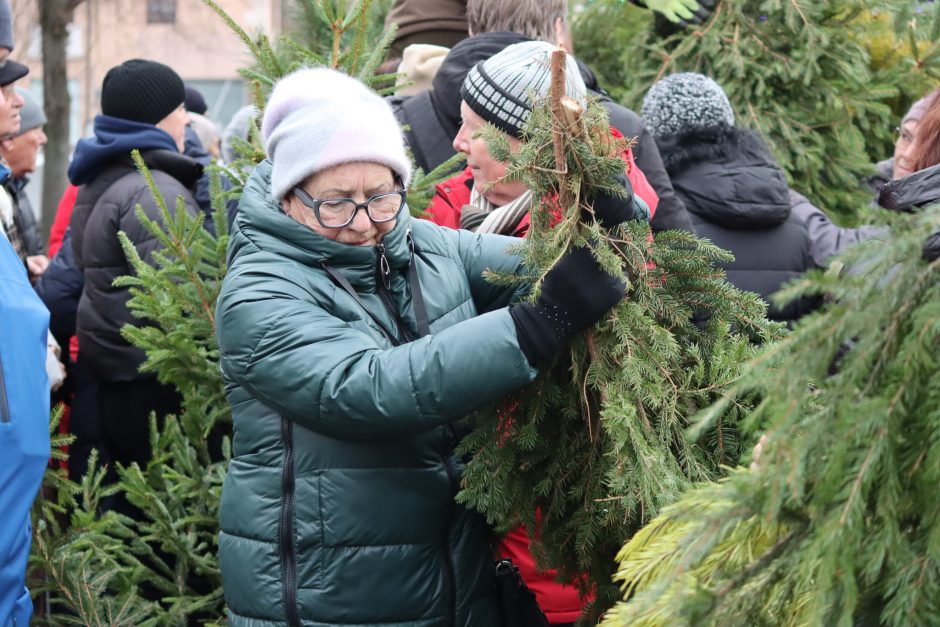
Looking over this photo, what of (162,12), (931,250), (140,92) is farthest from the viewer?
(162,12)

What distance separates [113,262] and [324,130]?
95.4 inches

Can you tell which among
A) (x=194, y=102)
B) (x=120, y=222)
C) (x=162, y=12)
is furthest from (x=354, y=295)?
(x=162, y=12)

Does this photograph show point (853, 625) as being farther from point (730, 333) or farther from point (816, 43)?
point (816, 43)

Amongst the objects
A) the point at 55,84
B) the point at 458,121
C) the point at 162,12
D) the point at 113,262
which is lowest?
the point at 162,12

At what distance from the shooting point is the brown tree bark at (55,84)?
8516 millimetres

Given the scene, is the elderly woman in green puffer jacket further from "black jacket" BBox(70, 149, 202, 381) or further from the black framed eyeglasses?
"black jacket" BBox(70, 149, 202, 381)

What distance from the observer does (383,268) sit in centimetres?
239

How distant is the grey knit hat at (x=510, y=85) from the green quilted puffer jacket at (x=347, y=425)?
0.47 m

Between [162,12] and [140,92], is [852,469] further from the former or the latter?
[162,12]

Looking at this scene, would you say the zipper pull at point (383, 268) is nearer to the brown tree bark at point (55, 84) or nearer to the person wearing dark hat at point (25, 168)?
the person wearing dark hat at point (25, 168)

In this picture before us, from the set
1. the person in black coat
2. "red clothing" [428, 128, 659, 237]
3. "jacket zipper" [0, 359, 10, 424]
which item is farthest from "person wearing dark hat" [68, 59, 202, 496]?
the person in black coat

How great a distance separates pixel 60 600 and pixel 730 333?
2.35 meters

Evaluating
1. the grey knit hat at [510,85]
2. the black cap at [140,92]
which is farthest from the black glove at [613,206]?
the black cap at [140,92]

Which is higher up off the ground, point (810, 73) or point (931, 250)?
point (931, 250)
